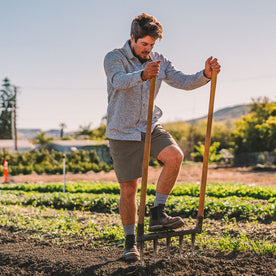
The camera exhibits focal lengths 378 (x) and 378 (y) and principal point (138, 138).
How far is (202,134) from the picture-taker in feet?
111

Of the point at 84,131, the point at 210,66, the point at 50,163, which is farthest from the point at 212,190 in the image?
the point at 84,131

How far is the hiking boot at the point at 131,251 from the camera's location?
3.76 meters

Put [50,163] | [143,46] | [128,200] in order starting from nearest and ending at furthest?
[143,46] → [128,200] → [50,163]

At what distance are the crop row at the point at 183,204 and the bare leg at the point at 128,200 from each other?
3216 mm

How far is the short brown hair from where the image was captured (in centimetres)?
348

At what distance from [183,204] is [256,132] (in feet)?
63.0

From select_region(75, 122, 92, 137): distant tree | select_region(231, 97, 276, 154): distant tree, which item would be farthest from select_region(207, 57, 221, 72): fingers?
select_region(75, 122, 92, 137): distant tree

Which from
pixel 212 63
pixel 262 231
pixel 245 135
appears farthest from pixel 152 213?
pixel 245 135

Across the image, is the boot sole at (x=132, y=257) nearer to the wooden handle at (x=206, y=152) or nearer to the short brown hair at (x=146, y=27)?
the wooden handle at (x=206, y=152)

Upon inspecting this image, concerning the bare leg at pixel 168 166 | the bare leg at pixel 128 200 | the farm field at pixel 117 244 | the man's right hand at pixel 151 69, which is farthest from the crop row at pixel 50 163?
the man's right hand at pixel 151 69

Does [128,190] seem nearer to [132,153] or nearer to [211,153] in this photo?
[132,153]

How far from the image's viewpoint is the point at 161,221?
11.7 ft

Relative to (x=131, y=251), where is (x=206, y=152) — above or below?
above

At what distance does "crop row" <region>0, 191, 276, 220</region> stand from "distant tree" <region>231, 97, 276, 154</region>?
17255 mm
